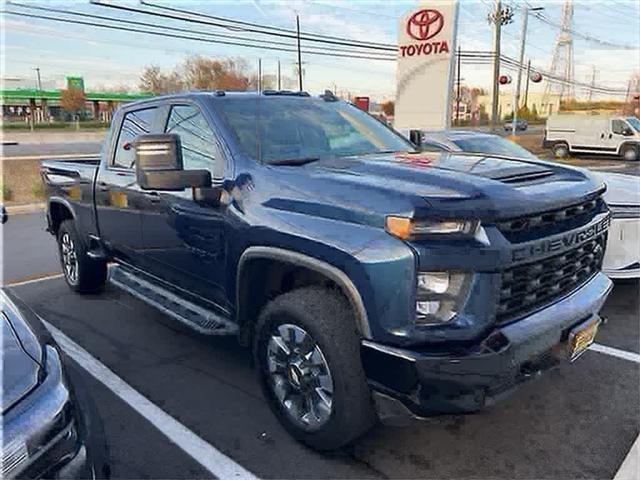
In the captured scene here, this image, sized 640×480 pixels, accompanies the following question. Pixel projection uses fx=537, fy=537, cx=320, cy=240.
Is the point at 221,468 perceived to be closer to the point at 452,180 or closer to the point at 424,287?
the point at 424,287

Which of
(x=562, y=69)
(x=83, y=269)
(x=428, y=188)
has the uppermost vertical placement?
(x=562, y=69)

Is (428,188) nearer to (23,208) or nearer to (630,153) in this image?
(23,208)

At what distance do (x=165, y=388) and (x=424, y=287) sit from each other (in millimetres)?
2176

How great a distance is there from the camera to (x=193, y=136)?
3680 millimetres

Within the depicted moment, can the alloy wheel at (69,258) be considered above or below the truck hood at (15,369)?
below

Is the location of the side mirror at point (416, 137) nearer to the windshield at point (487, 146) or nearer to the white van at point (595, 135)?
the windshield at point (487, 146)

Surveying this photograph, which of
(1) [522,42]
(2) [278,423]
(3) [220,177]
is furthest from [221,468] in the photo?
(1) [522,42]

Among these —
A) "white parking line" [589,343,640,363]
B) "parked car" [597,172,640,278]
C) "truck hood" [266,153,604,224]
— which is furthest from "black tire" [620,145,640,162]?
"truck hood" [266,153,604,224]

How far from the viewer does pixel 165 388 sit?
145 inches

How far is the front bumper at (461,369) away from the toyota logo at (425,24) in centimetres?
1565

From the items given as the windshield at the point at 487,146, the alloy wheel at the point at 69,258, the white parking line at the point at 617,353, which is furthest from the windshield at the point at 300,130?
the windshield at the point at 487,146

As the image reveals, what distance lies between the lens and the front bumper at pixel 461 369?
7.64 feet

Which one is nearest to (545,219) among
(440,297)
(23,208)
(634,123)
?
(440,297)

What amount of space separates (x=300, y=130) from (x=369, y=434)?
6.47 feet
